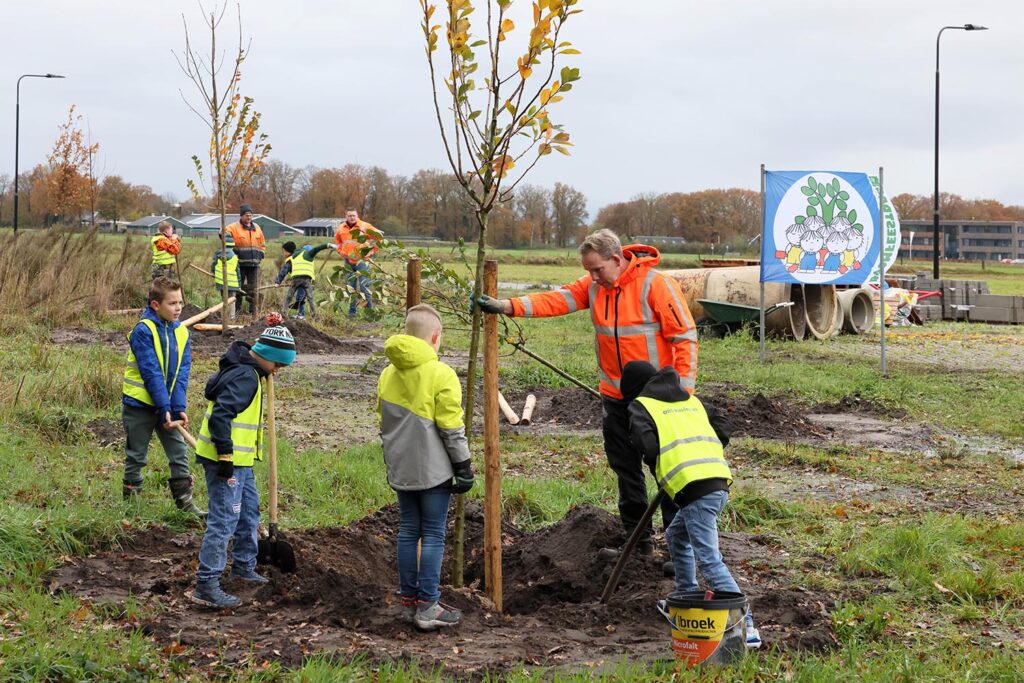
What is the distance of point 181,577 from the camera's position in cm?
596

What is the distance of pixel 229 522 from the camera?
568 centimetres

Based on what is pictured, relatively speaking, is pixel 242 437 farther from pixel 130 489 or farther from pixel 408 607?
pixel 130 489

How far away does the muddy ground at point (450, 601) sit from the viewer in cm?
492

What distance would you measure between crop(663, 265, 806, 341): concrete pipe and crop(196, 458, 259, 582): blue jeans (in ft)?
46.4

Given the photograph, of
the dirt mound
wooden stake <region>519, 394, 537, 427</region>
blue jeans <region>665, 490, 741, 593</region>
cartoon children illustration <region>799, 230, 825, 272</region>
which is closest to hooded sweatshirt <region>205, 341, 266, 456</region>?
blue jeans <region>665, 490, 741, 593</region>

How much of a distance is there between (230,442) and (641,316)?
2457 mm

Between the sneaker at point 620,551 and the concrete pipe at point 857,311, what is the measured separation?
16.1 m

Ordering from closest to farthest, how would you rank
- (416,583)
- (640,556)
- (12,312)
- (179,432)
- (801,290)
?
(416,583)
(640,556)
(179,432)
(12,312)
(801,290)

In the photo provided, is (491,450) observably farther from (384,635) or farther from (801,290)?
(801,290)

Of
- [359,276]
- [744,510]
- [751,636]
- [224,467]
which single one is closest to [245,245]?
[744,510]

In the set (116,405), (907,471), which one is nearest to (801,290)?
A: (907,471)

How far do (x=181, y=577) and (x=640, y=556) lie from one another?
8.92 feet

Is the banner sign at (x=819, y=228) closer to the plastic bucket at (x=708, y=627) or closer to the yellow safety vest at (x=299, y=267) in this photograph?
the yellow safety vest at (x=299, y=267)

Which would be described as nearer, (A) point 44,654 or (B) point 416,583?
(A) point 44,654
